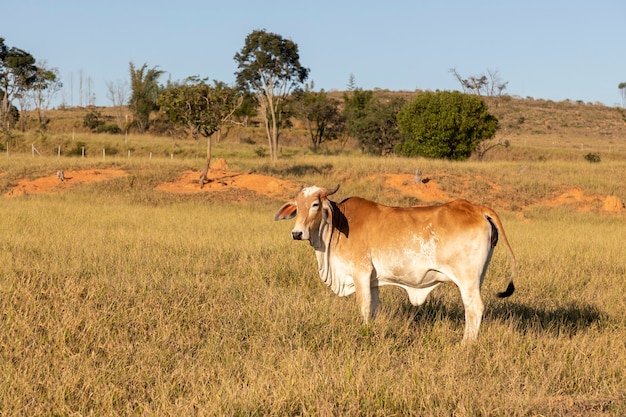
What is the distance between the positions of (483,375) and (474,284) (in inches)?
34.6

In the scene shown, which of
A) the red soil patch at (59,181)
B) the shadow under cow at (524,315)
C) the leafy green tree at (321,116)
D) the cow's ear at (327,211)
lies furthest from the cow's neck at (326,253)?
the leafy green tree at (321,116)

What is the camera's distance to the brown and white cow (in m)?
5.75

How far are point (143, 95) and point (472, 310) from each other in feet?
185

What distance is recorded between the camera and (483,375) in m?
5.13

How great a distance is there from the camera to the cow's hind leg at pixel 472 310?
5.73 meters

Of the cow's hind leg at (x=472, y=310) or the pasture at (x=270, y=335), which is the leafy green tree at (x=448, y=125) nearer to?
the pasture at (x=270, y=335)

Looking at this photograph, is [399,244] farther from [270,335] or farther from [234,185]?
[234,185]

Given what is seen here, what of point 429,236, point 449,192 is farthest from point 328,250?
point 449,192

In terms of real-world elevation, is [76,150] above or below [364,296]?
above

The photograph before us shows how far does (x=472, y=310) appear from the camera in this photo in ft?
18.9

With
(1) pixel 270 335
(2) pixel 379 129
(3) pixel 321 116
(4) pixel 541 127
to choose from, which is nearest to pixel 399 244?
(1) pixel 270 335

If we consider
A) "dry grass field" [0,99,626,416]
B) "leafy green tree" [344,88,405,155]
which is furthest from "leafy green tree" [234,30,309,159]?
"dry grass field" [0,99,626,416]

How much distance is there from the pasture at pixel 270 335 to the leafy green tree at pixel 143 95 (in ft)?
152

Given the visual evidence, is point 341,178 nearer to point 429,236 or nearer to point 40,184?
point 40,184
